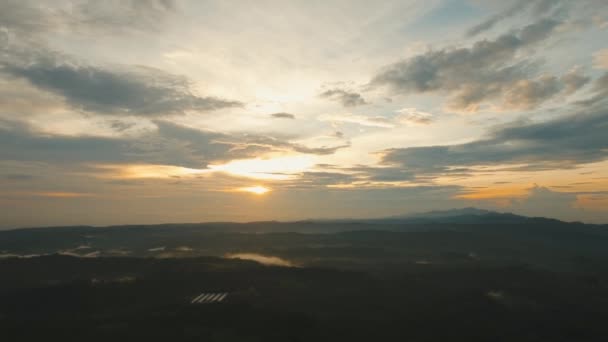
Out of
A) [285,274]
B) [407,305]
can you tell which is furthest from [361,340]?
[285,274]

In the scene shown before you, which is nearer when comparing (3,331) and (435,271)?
(3,331)

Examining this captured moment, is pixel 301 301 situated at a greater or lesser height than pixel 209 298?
lesser

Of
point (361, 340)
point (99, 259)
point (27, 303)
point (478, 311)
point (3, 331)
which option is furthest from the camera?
point (99, 259)

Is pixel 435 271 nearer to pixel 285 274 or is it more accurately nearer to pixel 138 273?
pixel 285 274

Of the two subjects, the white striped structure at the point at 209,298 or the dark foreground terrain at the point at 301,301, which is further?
the white striped structure at the point at 209,298

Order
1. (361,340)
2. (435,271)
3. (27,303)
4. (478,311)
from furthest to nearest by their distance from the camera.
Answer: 1. (435,271)
2. (27,303)
3. (478,311)
4. (361,340)

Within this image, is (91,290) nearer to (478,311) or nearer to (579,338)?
(478,311)

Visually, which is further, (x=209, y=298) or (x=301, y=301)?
(x=209, y=298)

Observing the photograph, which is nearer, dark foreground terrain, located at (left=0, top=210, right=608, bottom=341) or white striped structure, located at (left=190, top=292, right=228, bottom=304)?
dark foreground terrain, located at (left=0, top=210, right=608, bottom=341)
